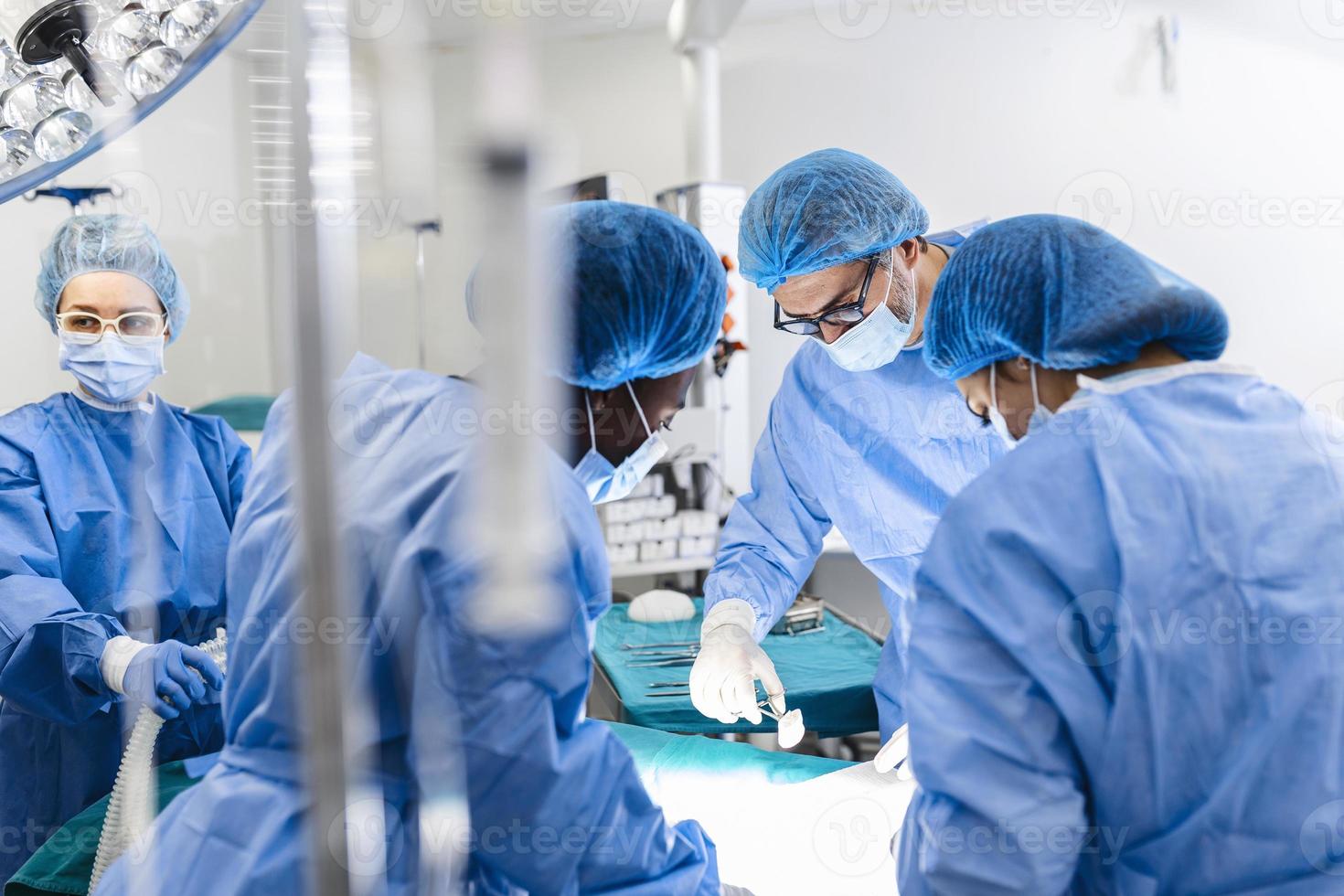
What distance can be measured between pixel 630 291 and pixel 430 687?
0.46 m

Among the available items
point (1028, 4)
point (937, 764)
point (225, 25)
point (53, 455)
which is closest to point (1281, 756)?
point (937, 764)

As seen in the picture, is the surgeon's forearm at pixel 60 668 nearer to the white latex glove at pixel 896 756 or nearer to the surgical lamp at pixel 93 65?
the surgical lamp at pixel 93 65

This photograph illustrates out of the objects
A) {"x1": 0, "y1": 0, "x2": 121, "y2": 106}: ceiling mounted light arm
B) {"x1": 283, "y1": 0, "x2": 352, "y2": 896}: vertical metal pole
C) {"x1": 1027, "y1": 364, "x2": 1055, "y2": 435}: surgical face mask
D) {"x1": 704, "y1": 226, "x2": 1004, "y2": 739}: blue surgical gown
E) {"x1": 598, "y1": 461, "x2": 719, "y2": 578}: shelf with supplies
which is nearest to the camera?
{"x1": 283, "y1": 0, "x2": 352, "y2": 896}: vertical metal pole

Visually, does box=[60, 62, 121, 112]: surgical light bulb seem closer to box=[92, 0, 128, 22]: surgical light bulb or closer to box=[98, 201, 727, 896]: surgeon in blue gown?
box=[92, 0, 128, 22]: surgical light bulb

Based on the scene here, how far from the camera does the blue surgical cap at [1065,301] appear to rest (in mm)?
854

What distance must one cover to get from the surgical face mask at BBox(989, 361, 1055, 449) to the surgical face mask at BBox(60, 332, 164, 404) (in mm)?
1209

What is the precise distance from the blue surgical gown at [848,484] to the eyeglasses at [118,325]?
94cm

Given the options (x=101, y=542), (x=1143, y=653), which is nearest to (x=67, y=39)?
(x=101, y=542)

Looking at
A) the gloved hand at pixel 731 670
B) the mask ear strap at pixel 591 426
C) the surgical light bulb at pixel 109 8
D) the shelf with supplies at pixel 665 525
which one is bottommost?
the gloved hand at pixel 731 670

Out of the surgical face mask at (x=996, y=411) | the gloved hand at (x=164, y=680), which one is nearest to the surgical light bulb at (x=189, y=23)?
the gloved hand at (x=164, y=680)

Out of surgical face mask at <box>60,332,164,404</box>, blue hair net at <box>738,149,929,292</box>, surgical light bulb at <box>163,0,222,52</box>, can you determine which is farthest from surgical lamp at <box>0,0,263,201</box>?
blue hair net at <box>738,149,929,292</box>

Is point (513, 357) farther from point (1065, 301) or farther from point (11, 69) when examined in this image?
point (11, 69)

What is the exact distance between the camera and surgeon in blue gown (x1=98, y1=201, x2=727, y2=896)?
2.67 ft

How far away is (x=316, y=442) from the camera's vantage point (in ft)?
2.20
